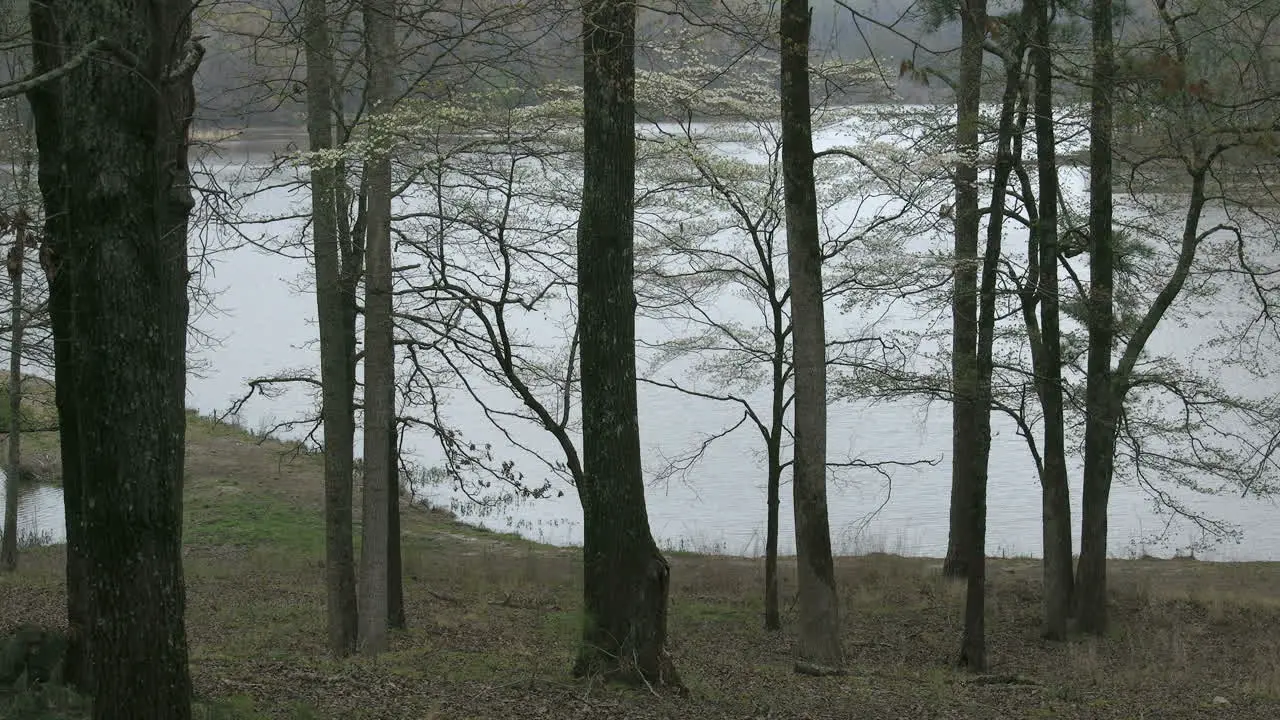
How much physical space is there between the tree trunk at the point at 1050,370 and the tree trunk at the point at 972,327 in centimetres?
71

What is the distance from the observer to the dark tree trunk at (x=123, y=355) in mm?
4383

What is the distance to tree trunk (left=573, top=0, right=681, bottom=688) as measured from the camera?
7.55 m

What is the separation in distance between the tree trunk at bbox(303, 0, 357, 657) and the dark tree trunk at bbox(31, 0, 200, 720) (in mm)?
6507

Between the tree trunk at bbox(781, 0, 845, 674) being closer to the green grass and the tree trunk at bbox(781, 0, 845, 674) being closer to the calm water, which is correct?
the green grass

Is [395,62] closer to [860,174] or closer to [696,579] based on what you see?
[860,174]

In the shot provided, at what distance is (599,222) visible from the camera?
7641 mm

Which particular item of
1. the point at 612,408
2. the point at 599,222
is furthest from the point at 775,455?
the point at 599,222

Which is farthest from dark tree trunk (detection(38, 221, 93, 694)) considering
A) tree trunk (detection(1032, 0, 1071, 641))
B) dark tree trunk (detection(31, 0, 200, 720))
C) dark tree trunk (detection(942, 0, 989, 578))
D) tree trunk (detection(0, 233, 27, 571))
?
tree trunk (detection(1032, 0, 1071, 641))

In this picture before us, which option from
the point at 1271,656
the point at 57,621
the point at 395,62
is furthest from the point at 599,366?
Result: the point at 1271,656

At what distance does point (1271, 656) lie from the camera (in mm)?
12648

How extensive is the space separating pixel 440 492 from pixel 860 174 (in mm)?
13789

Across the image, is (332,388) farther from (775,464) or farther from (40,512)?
(40,512)

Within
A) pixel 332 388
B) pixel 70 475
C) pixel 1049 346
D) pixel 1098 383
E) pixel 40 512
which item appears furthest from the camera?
pixel 40 512

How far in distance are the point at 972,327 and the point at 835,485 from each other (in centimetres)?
990
